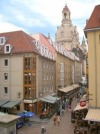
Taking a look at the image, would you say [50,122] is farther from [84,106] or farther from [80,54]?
[80,54]

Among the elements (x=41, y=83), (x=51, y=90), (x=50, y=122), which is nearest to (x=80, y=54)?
(x=51, y=90)

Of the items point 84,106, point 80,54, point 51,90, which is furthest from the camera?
point 80,54

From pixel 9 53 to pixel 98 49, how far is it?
19922 mm

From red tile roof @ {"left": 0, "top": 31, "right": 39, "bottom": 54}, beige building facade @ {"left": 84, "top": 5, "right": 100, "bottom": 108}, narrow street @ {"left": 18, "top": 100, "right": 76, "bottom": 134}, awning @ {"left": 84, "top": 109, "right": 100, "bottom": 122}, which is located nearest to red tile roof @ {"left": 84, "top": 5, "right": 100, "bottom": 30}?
beige building facade @ {"left": 84, "top": 5, "right": 100, "bottom": 108}

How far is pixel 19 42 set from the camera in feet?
148

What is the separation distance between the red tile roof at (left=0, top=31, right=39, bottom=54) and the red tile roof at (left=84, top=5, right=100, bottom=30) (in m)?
15.3

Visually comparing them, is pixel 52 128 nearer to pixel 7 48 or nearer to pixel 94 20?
pixel 94 20

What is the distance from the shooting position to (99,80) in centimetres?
2877

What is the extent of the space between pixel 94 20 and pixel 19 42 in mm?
19380

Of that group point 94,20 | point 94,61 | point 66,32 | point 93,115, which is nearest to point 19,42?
point 94,20

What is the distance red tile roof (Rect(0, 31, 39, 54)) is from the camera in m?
43.2

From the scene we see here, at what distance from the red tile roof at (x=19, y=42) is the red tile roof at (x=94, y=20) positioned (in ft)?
50.3

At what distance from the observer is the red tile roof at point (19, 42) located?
142ft

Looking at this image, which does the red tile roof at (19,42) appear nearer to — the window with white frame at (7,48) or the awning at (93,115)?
the window with white frame at (7,48)
